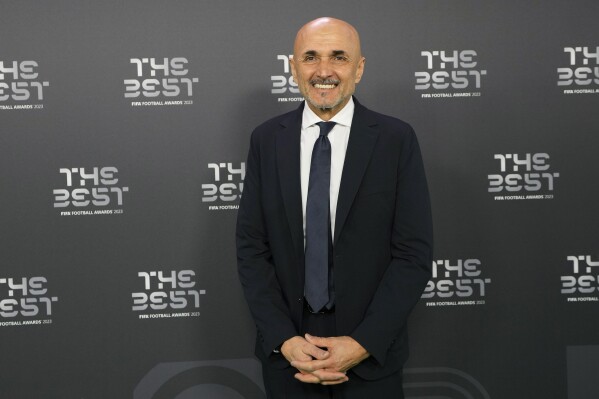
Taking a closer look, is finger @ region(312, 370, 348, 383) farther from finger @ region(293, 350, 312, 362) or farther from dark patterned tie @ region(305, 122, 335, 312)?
dark patterned tie @ region(305, 122, 335, 312)

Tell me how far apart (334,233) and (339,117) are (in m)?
0.38

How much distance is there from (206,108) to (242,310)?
2.99ft

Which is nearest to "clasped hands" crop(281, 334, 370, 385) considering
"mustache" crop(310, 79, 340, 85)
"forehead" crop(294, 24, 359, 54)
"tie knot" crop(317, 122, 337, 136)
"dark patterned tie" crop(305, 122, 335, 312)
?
"dark patterned tie" crop(305, 122, 335, 312)

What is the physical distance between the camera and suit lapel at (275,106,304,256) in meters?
2.17

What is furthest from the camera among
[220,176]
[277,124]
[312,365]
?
[220,176]

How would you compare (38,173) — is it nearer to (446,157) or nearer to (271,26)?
(271,26)

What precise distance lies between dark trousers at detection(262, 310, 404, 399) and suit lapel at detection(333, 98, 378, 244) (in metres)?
0.28

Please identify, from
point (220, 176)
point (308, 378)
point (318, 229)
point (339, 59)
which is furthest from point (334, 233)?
point (220, 176)

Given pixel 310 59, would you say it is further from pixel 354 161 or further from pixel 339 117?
pixel 354 161

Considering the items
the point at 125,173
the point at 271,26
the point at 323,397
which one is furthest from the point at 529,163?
the point at 125,173

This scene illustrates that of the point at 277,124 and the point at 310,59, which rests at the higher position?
the point at 310,59

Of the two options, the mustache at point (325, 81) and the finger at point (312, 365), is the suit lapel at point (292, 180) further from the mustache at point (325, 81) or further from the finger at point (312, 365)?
the finger at point (312, 365)

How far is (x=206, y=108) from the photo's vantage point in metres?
2.99

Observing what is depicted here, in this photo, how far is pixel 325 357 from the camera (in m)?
2.06
